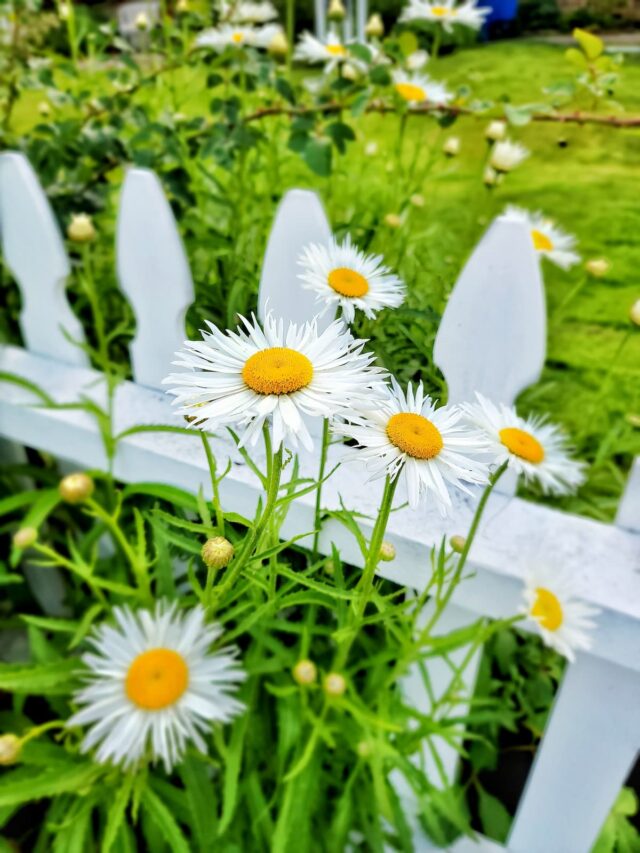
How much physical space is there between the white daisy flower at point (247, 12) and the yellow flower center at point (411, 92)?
0.77ft

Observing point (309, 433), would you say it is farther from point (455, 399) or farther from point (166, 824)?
point (166, 824)

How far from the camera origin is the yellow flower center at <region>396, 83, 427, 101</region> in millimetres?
846

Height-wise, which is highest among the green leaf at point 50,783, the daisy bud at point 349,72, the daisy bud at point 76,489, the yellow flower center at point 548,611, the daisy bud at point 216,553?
the daisy bud at point 349,72

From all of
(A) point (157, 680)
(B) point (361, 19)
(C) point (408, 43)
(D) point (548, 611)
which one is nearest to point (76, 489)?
(A) point (157, 680)

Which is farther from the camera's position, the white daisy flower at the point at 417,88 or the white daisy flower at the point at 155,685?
the white daisy flower at the point at 417,88

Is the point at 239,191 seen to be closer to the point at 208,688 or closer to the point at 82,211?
the point at 82,211

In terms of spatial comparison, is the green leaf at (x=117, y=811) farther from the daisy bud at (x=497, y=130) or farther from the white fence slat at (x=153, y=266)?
the daisy bud at (x=497, y=130)

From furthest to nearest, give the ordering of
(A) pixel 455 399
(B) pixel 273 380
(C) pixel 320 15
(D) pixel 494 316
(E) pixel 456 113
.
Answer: (C) pixel 320 15, (E) pixel 456 113, (D) pixel 494 316, (A) pixel 455 399, (B) pixel 273 380

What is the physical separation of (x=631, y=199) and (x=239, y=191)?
69cm

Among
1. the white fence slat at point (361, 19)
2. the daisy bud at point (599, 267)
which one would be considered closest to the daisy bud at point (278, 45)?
the white fence slat at point (361, 19)

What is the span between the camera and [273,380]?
1.02ft

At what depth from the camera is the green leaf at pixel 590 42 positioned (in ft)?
1.46

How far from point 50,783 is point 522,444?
1.86 ft

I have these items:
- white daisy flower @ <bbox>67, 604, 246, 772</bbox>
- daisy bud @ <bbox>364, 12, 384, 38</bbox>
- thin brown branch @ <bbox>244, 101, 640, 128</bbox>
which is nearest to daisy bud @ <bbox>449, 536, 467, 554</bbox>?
white daisy flower @ <bbox>67, 604, 246, 772</bbox>
